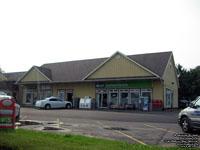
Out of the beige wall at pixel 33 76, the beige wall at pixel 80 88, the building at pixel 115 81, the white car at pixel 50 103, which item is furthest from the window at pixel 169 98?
the beige wall at pixel 33 76

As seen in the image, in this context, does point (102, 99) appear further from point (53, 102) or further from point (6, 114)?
point (6, 114)

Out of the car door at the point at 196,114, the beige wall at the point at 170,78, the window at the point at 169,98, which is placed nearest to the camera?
the car door at the point at 196,114

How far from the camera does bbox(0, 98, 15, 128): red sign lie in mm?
8609

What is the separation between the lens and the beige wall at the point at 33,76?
3828 centimetres

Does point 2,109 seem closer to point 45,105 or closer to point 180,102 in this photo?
point 45,105

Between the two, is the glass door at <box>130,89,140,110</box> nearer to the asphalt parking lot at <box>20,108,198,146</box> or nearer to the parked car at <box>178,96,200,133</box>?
the asphalt parking lot at <box>20,108,198,146</box>

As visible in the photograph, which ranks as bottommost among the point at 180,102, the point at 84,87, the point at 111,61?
the point at 180,102

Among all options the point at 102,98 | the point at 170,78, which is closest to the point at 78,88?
the point at 102,98

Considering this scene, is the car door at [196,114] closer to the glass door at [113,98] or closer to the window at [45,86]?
the glass door at [113,98]

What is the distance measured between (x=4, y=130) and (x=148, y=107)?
72.8 ft

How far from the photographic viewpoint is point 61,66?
135 feet

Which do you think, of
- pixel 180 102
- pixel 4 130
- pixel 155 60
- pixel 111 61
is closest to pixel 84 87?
pixel 111 61

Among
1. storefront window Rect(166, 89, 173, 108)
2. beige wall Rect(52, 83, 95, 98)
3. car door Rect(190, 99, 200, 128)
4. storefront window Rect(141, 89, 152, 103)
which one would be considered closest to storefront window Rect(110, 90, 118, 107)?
beige wall Rect(52, 83, 95, 98)

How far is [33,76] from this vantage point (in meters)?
39.1
